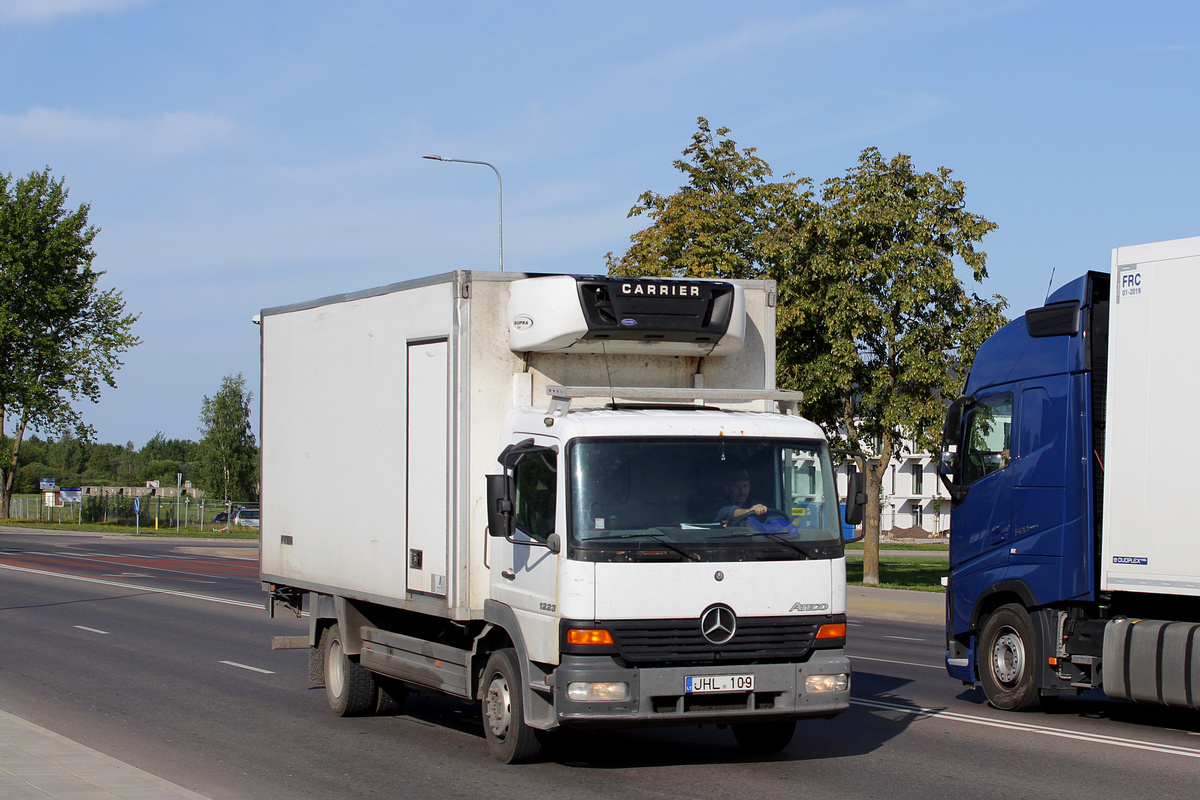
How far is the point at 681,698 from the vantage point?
772 centimetres

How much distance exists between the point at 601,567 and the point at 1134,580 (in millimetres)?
4732

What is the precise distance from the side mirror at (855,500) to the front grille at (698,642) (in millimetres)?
806

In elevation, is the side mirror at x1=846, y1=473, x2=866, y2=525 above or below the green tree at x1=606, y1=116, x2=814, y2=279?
below

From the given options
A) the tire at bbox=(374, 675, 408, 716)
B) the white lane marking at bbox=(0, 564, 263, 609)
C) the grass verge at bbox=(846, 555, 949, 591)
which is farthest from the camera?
the grass verge at bbox=(846, 555, 949, 591)

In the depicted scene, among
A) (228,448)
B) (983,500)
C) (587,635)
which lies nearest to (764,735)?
(587,635)

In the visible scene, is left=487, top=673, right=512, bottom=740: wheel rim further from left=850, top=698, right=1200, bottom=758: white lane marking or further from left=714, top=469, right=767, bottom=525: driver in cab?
left=850, top=698, right=1200, bottom=758: white lane marking

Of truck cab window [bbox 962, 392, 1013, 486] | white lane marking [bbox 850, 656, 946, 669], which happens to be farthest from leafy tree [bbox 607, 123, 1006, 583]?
truck cab window [bbox 962, 392, 1013, 486]

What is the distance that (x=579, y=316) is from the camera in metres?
8.77

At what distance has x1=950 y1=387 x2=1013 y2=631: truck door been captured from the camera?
11414 mm

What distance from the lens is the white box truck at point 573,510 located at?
7.77 m

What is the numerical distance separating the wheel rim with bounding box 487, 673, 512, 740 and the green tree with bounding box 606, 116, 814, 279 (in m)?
21.6

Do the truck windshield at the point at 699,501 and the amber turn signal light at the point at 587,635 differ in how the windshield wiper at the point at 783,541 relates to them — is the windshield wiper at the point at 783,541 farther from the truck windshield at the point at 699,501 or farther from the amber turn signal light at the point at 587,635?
the amber turn signal light at the point at 587,635

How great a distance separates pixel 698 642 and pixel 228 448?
104 m

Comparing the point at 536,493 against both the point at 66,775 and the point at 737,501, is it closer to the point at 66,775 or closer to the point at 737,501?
the point at 737,501
